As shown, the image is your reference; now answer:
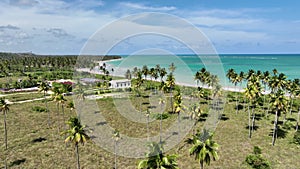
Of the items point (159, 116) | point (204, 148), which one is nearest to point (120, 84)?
point (159, 116)

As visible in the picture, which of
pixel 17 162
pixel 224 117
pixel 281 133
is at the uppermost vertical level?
pixel 224 117

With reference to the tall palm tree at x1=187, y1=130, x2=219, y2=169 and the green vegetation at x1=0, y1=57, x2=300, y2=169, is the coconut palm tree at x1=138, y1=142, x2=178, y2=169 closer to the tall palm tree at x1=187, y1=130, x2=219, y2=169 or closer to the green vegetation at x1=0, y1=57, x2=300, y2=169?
the green vegetation at x1=0, y1=57, x2=300, y2=169

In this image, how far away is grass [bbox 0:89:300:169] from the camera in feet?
155

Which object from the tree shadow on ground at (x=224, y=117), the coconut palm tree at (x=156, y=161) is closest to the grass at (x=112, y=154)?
the tree shadow on ground at (x=224, y=117)

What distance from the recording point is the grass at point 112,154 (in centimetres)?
4731

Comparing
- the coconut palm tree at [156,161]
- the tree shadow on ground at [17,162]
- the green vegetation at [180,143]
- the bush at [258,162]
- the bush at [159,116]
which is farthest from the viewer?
the bush at [159,116]

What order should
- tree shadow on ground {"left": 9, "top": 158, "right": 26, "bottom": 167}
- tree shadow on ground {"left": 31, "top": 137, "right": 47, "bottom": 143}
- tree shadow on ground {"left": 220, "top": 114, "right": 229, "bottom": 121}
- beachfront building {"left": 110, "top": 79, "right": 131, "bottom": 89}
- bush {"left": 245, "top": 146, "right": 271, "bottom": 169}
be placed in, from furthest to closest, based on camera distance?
beachfront building {"left": 110, "top": 79, "right": 131, "bottom": 89} < tree shadow on ground {"left": 220, "top": 114, "right": 229, "bottom": 121} < tree shadow on ground {"left": 31, "top": 137, "right": 47, "bottom": 143} < tree shadow on ground {"left": 9, "top": 158, "right": 26, "bottom": 167} < bush {"left": 245, "top": 146, "right": 271, "bottom": 169}

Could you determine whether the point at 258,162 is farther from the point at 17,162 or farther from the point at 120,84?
the point at 120,84

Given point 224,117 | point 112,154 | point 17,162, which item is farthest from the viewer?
point 224,117

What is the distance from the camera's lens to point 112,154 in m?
52.8

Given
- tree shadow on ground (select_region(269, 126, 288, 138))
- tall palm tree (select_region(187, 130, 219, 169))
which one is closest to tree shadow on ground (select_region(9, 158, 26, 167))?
tall palm tree (select_region(187, 130, 219, 169))

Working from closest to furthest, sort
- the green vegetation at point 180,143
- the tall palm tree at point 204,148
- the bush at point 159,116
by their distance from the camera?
1. the tall palm tree at point 204,148
2. the green vegetation at point 180,143
3. the bush at point 159,116

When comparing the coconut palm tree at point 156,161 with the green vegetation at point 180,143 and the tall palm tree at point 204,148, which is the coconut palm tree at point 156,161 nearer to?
the green vegetation at point 180,143

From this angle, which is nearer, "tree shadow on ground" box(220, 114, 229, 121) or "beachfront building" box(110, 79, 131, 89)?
"tree shadow on ground" box(220, 114, 229, 121)
